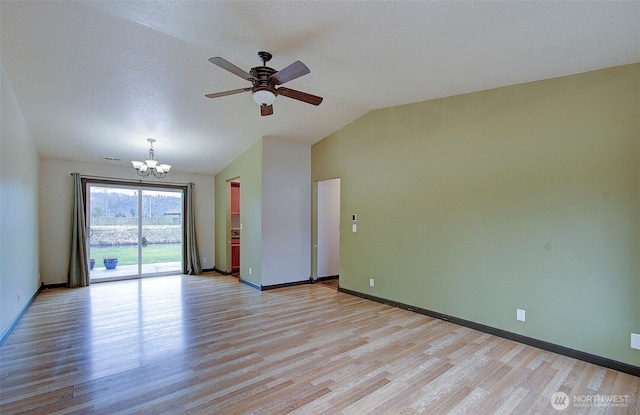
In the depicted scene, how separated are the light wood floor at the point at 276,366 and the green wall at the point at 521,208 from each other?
0.44 m

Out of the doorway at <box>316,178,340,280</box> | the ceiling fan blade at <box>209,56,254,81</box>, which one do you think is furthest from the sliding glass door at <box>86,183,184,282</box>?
the ceiling fan blade at <box>209,56,254,81</box>

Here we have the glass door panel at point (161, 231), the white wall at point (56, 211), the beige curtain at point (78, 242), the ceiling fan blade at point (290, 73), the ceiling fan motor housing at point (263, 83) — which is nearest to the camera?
the ceiling fan blade at point (290, 73)

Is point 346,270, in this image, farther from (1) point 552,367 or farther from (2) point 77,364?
(2) point 77,364

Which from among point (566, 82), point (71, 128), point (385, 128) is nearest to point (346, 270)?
Result: point (385, 128)

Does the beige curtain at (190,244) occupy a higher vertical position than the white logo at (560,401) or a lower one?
higher

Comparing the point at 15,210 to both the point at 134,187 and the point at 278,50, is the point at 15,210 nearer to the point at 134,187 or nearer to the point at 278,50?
the point at 134,187

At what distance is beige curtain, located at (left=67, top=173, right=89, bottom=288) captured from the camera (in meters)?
6.20

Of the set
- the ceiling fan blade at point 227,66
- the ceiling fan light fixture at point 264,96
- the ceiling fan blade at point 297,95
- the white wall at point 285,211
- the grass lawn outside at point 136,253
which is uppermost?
the ceiling fan blade at point 227,66

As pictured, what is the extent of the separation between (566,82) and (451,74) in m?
1.16

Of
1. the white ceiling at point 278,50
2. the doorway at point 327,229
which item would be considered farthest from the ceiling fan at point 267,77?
the doorway at point 327,229

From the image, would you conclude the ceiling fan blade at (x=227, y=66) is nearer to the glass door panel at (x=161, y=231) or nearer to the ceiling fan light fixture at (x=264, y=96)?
the ceiling fan light fixture at (x=264, y=96)

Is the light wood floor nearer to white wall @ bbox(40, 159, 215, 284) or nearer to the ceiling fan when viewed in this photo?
white wall @ bbox(40, 159, 215, 284)

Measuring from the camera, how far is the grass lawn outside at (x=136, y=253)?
6.72m

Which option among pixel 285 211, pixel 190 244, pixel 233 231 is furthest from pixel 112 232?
pixel 285 211
